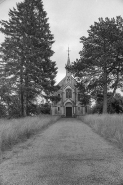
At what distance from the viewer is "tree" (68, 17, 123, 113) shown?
21828 millimetres

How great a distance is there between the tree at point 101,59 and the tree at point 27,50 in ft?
15.2

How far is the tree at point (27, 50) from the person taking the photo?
18.6m

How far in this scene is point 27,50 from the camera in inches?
748

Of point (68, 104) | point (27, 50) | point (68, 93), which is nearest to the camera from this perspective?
point (27, 50)

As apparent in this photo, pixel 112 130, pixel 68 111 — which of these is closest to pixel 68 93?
pixel 68 111

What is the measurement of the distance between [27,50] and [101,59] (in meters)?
8.57

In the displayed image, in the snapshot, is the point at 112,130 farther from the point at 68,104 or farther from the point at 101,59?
the point at 68,104

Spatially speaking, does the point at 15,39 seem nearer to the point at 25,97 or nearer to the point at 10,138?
the point at 25,97

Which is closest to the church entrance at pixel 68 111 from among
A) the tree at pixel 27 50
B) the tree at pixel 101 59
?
the tree at pixel 101 59

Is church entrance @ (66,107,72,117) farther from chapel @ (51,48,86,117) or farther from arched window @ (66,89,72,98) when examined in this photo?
arched window @ (66,89,72,98)

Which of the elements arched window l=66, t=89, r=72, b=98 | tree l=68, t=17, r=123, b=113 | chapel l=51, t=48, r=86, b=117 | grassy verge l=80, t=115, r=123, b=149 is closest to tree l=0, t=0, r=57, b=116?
tree l=68, t=17, r=123, b=113

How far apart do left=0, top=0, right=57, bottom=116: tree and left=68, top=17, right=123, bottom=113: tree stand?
4.64 metres

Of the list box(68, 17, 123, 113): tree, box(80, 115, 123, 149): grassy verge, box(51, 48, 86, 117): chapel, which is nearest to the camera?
box(80, 115, 123, 149): grassy verge

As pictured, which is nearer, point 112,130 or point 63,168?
point 63,168
